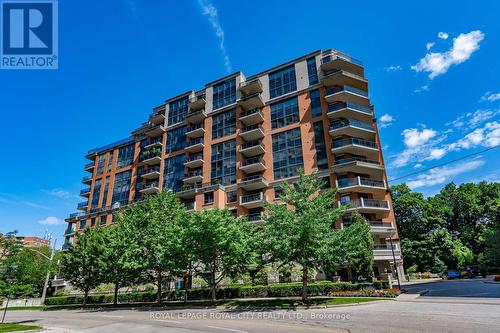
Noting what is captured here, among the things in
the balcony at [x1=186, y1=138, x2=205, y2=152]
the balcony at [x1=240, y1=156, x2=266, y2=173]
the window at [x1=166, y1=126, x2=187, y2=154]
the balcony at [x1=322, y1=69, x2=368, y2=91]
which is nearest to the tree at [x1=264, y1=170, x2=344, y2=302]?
the balcony at [x1=240, y1=156, x2=266, y2=173]

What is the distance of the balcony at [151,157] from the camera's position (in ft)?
179

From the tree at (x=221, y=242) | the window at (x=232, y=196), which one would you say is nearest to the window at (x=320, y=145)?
the window at (x=232, y=196)

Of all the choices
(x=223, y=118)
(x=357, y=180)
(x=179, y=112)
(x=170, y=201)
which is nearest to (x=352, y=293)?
(x=357, y=180)

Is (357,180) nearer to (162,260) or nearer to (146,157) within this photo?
(162,260)

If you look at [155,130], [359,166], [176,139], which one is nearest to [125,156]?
[155,130]

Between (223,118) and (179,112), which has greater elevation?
(179,112)

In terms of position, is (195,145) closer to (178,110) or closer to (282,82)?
(178,110)

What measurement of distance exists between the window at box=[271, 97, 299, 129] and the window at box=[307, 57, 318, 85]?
3.68 metres

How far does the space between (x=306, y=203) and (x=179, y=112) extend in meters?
41.8

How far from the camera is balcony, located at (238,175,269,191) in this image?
135 ft

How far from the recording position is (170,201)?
1344 inches

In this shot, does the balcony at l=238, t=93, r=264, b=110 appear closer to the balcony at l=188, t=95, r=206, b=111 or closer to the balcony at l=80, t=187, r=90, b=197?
the balcony at l=188, t=95, r=206, b=111

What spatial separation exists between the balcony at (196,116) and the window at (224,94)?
7.58 ft

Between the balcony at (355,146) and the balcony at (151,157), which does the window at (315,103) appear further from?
the balcony at (151,157)
